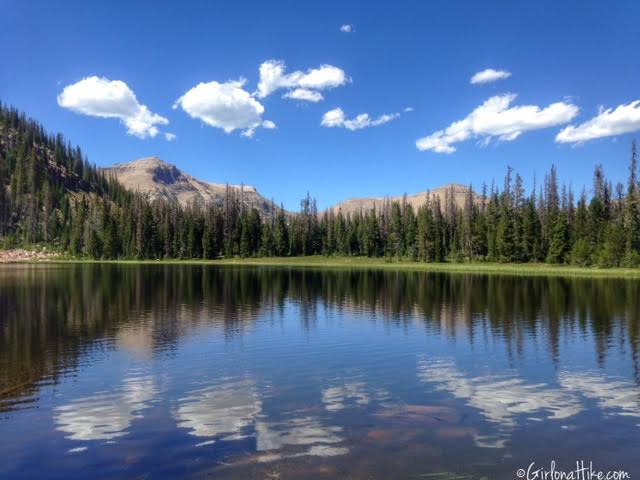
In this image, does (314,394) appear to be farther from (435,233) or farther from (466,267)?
(435,233)

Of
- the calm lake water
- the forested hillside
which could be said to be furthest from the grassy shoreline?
the calm lake water

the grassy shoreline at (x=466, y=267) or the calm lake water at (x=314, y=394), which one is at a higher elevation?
the grassy shoreline at (x=466, y=267)

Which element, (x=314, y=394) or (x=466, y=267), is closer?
(x=314, y=394)

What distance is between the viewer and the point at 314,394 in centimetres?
2069

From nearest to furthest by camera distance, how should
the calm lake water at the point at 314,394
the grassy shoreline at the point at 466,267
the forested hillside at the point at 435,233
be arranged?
the calm lake water at the point at 314,394
the grassy shoreline at the point at 466,267
the forested hillside at the point at 435,233

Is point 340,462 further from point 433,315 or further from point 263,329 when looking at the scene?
point 433,315

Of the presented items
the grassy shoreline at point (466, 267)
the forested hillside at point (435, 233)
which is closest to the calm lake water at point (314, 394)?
the grassy shoreline at point (466, 267)

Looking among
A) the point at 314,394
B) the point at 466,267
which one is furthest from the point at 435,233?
the point at 314,394

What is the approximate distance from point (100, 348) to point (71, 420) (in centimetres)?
1289

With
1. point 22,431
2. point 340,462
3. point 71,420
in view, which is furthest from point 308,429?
point 22,431

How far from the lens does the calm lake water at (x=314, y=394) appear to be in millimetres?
14273

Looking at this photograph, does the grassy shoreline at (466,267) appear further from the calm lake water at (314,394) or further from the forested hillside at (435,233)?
the calm lake water at (314,394)

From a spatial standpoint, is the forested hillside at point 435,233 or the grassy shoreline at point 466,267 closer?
the grassy shoreline at point 466,267

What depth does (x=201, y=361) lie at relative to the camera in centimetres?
2664
